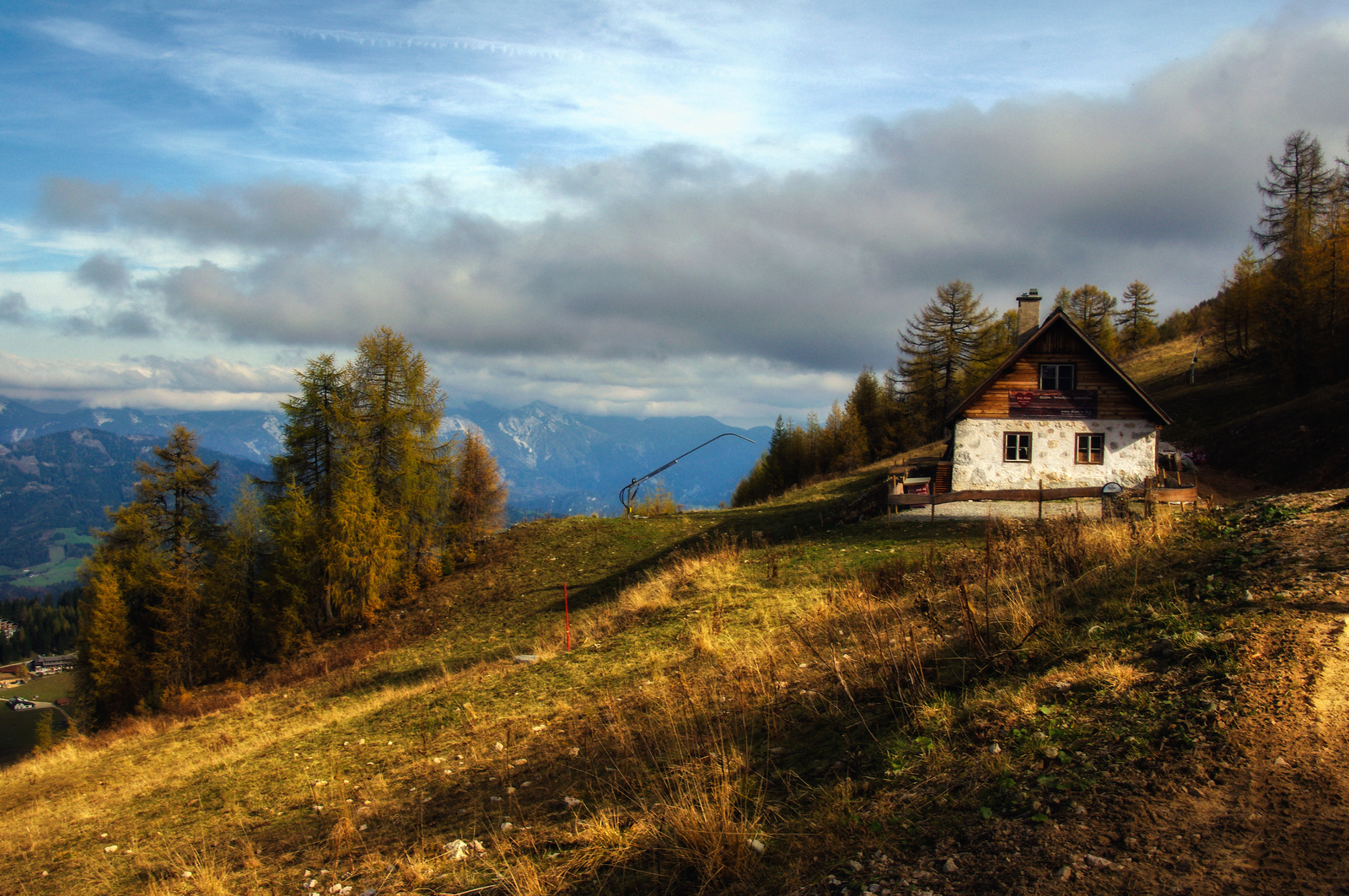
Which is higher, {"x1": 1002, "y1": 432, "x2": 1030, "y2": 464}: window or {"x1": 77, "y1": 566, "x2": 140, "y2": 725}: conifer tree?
{"x1": 1002, "y1": 432, "x2": 1030, "y2": 464}: window

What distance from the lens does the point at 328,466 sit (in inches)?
1364

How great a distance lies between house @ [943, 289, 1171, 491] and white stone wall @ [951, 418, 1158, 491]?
0.04 m

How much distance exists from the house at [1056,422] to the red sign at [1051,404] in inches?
1.4

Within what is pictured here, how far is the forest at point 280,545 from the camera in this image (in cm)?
3177

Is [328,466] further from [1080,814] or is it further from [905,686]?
[1080,814]

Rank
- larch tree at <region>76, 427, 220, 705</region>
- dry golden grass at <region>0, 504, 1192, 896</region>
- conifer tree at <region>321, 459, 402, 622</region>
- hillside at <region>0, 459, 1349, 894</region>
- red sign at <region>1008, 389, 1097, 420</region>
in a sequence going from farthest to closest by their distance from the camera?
conifer tree at <region>321, 459, 402, 622</region>, larch tree at <region>76, 427, 220, 705</region>, red sign at <region>1008, 389, 1097, 420</region>, dry golden grass at <region>0, 504, 1192, 896</region>, hillside at <region>0, 459, 1349, 894</region>

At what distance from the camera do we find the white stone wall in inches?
1113

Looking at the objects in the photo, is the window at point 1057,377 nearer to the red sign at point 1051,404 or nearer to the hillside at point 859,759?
the red sign at point 1051,404

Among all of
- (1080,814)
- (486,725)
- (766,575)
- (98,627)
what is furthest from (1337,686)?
(98,627)

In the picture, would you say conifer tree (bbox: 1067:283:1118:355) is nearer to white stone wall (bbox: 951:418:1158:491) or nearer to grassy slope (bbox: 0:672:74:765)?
white stone wall (bbox: 951:418:1158:491)

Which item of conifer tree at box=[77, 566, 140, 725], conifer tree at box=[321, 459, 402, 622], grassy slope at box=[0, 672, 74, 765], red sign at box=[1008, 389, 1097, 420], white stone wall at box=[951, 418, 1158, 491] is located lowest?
grassy slope at box=[0, 672, 74, 765]

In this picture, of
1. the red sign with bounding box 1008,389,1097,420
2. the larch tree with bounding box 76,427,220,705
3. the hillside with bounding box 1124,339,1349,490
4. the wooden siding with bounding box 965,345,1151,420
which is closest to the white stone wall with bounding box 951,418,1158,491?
the red sign with bounding box 1008,389,1097,420

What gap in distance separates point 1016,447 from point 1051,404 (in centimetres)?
231

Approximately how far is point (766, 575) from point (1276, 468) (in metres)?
30.6
